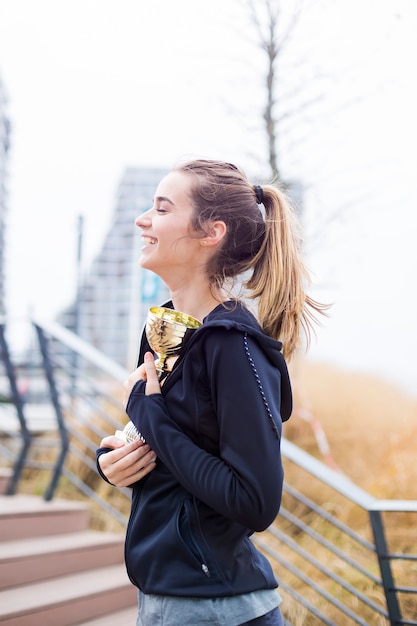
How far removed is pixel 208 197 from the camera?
1.14 metres

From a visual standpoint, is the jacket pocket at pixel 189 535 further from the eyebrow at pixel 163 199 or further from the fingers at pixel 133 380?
the eyebrow at pixel 163 199

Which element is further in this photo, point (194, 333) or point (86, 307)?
point (86, 307)

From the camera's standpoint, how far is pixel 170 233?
1.12 metres

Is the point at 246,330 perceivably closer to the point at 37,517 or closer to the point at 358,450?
the point at 37,517

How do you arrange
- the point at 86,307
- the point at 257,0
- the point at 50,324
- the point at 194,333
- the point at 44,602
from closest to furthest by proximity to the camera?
the point at 194,333 → the point at 44,602 → the point at 50,324 → the point at 257,0 → the point at 86,307

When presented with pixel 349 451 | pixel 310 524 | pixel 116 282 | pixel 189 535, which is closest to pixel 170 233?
pixel 189 535

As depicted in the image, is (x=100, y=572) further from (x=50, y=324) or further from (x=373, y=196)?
(x=373, y=196)

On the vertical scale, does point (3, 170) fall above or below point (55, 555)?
above

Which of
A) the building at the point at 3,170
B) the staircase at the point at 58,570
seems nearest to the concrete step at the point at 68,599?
the staircase at the point at 58,570

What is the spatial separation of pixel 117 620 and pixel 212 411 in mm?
1740

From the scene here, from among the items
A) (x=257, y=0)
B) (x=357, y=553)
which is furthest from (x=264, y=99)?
(x=357, y=553)

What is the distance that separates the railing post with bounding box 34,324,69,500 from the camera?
307 centimetres

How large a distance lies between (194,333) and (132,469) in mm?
232

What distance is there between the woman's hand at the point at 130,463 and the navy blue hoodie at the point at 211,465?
2cm
